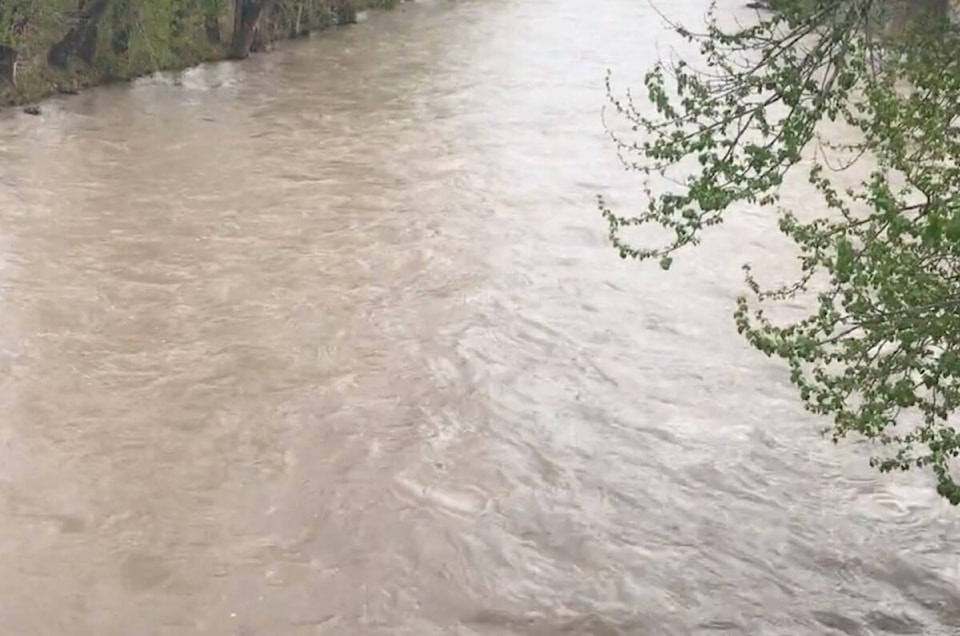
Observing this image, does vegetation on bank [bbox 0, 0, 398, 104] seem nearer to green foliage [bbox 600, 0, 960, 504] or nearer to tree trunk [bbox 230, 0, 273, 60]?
tree trunk [bbox 230, 0, 273, 60]

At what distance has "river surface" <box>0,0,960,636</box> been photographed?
9.45 metres

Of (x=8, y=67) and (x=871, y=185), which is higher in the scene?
(x=871, y=185)

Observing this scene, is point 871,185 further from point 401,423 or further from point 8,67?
point 8,67

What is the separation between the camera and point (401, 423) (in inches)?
480

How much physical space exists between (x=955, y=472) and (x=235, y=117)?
674 inches

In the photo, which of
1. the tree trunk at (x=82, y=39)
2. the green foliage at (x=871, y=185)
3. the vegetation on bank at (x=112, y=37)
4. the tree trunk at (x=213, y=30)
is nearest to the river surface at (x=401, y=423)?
the green foliage at (x=871, y=185)

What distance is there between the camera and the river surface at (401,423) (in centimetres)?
945

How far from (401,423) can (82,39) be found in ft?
58.4

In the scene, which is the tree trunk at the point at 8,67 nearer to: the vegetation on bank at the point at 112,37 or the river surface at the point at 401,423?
the vegetation on bank at the point at 112,37

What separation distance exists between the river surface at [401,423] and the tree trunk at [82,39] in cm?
495

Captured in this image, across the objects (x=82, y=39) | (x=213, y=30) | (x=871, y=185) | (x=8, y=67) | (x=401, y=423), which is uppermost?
(x=871, y=185)

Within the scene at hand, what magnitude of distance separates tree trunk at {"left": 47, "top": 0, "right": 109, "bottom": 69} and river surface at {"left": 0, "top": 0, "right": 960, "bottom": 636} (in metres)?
4.95

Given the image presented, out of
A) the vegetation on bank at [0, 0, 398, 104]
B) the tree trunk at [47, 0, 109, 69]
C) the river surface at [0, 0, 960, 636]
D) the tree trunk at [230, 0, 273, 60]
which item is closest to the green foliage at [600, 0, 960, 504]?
the river surface at [0, 0, 960, 636]

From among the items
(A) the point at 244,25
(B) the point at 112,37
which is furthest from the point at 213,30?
(B) the point at 112,37
